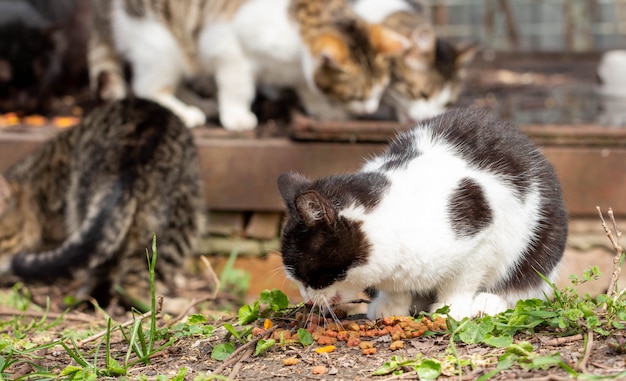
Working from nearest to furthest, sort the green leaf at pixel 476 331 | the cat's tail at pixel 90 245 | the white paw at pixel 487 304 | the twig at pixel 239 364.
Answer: the twig at pixel 239 364
the green leaf at pixel 476 331
the white paw at pixel 487 304
the cat's tail at pixel 90 245

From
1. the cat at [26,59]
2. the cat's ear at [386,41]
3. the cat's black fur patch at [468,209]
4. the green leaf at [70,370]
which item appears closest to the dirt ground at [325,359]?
the green leaf at [70,370]

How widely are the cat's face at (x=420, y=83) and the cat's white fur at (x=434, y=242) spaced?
3.04 m

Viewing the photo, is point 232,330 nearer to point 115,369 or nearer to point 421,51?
point 115,369

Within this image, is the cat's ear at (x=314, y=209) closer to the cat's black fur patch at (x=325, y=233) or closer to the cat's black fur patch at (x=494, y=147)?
the cat's black fur patch at (x=325, y=233)

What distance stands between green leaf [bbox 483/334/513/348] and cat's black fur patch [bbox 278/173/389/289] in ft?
1.51

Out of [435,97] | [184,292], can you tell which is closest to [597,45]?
[435,97]

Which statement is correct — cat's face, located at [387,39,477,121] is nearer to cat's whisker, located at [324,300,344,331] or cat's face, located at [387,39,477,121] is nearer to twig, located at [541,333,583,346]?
cat's whisker, located at [324,300,344,331]

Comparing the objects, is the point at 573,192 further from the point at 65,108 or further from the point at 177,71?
the point at 65,108

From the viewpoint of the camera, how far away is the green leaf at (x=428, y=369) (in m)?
2.58

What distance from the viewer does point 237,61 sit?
612cm

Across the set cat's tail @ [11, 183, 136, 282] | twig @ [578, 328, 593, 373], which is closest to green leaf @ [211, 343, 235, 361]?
twig @ [578, 328, 593, 373]

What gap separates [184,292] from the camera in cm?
545

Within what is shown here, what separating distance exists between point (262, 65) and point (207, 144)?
82 centimetres

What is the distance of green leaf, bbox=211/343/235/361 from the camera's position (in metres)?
2.92
